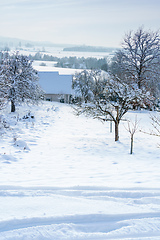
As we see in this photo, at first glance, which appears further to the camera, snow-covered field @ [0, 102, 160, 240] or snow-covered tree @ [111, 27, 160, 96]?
snow-covered tree @ [111, 27, 160, 96]

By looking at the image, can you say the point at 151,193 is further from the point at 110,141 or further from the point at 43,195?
the point at 110,141

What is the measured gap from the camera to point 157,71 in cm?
2959

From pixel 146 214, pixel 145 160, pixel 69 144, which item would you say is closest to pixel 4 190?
pixel 146 214

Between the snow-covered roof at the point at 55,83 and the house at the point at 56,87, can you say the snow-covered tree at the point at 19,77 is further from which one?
the snow-covered roof at the point at 55,83

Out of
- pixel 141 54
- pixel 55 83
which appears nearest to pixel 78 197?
pixel 141 54

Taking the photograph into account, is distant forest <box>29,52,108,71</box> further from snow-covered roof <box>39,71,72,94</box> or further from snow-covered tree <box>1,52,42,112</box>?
snow-covered tree <box>1,52,42,112</box>

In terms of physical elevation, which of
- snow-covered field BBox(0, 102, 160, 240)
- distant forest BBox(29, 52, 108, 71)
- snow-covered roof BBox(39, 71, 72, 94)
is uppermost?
distant forest BBox(29, 52, 108, 71)

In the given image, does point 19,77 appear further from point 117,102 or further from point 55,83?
point 55,83

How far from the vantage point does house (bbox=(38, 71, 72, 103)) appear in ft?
139

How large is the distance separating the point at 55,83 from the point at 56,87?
1.09 m

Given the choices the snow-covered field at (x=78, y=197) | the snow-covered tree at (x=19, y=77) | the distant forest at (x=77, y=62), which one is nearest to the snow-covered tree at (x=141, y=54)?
the snow-covered tree at (x=19, y=77)

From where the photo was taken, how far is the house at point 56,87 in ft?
139

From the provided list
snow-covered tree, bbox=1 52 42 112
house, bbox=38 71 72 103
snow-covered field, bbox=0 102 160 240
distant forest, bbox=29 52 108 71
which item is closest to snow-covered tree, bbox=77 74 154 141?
snow-covered field, bbox=0 102 160 240

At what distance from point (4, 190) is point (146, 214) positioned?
8.97 feet
